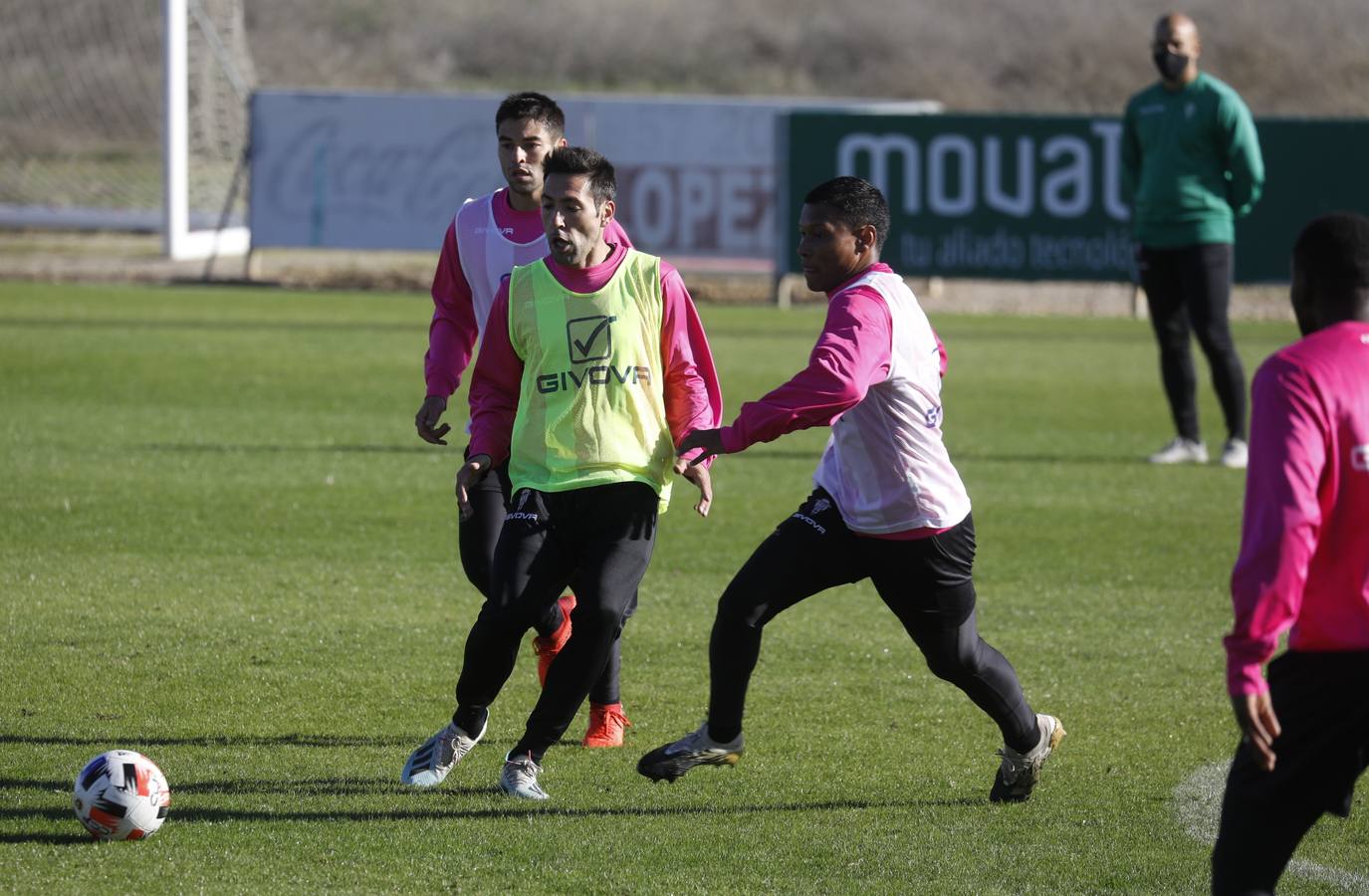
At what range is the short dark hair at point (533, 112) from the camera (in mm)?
5805

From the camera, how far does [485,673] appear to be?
514 centimetres

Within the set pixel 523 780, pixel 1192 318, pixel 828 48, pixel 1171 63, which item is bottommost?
pixel 523 780

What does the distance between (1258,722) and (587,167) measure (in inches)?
99.9

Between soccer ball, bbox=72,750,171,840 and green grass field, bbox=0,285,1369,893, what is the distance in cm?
5

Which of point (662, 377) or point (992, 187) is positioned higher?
point (662, 377)

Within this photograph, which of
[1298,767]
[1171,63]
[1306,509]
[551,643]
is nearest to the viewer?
[1306,509]

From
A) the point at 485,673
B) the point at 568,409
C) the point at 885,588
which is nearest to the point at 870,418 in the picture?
the point at 885,588

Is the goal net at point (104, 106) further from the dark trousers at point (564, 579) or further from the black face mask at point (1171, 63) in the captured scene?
the dark trousers at point (564, 579)

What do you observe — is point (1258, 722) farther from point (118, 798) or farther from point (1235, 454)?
point (1235, 454)

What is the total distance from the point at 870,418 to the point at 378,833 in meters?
1.65

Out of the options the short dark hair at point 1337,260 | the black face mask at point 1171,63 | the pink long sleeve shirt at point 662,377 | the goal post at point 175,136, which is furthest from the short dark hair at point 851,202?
the goal post at point 175,136

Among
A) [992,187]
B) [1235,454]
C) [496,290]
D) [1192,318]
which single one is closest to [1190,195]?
[1192,318]

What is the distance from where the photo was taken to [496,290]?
598cm

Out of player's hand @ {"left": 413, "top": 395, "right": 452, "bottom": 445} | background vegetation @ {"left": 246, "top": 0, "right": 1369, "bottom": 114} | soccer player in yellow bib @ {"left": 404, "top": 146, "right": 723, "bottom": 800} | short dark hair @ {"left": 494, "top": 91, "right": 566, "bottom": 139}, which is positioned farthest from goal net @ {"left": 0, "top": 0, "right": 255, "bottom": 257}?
soccer player in yellow bib @ {"left": 404, "top": 146, "right": 723, "bottom": 800}
